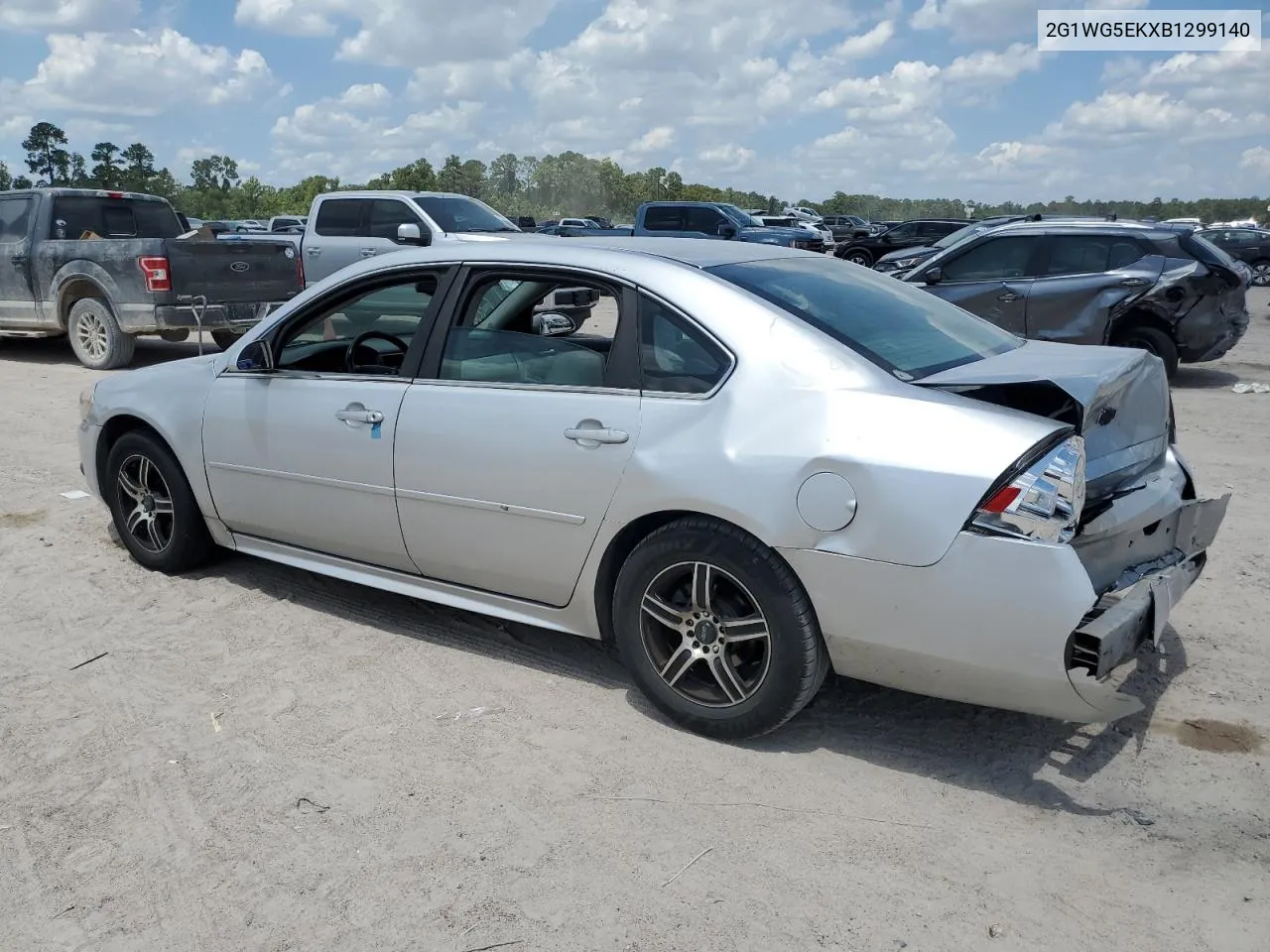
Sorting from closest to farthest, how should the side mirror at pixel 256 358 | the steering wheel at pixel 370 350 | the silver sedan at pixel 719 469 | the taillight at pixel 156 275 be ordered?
the silver sedan at pixel 719 469 → the steering wheel at pixel 370 350 → the side mirror at pixel 256 358 → the taillight at pixel 156 275

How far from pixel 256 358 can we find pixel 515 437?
155 centimetres

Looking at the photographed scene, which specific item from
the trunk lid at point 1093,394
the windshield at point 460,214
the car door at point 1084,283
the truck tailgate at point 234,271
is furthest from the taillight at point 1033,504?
the windshield at point 460,214

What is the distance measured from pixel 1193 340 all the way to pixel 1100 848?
29.6ft

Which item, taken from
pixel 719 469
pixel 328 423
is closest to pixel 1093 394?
pixel 719 469

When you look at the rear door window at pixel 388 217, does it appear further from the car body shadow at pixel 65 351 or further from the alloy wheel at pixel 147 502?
the alloy wheel at pixel 147 502

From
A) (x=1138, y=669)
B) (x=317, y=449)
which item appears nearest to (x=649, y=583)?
(x=317, y=449)

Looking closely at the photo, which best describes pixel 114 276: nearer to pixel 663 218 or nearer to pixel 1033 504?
pixel 1033 504

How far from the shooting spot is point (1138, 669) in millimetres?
4184

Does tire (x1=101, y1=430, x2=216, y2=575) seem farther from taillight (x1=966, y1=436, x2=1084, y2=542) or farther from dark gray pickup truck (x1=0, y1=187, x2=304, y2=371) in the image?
dark gray pickup truck (x1=0, y1=187, x2=304, y2=371)

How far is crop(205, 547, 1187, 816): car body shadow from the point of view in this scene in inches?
138

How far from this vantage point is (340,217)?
49.8 feet

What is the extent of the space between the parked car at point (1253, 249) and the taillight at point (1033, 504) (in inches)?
1118

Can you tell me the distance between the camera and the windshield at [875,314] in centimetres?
367

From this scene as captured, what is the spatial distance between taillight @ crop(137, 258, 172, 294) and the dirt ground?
25.7 ft
